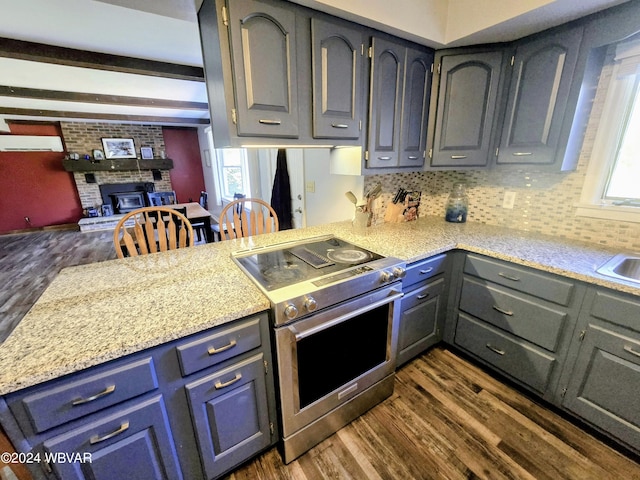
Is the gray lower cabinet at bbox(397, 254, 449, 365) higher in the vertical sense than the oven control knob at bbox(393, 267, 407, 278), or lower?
lower

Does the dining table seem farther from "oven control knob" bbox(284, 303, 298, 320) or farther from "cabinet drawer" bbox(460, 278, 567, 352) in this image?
"cabinet drawer" bbox(460, 278, 567, 352)

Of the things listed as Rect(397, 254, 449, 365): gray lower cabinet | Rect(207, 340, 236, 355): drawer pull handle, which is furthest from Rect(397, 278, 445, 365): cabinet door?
Rect(207, 340, 236, 355): drawer pull handle

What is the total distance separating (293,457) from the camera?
1256 mm

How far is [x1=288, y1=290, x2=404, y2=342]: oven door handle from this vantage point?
A: 107 centimetres

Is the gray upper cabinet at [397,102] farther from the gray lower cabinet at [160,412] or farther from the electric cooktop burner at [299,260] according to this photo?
the gray lower cabinet at [160,412]

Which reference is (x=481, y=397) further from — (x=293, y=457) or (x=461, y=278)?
(x=293, y=457)

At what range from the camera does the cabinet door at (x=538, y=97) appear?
1.41 m

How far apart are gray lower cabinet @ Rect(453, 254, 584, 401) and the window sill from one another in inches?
25.1

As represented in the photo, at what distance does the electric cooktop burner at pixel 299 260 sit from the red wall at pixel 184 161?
21.8 feet

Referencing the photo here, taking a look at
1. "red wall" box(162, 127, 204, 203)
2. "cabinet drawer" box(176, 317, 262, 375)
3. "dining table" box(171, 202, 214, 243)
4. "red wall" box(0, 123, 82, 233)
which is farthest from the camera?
"red wall" box(162, 127, 204, 203)

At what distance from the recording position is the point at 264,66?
1203 millimetres

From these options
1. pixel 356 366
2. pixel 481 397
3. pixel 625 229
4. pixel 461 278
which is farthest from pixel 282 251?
pixel 625 229

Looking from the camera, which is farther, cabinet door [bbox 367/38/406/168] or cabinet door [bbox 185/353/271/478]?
cabinet door [bbox 367/38/406/168]

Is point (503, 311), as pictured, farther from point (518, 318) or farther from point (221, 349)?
point (221, 349)
